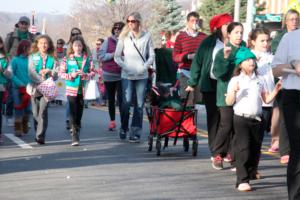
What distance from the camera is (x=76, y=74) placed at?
1345 centimetres

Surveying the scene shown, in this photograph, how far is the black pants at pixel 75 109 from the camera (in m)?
13.4

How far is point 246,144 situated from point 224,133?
110 cm

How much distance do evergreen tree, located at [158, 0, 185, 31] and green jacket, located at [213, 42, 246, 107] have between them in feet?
148

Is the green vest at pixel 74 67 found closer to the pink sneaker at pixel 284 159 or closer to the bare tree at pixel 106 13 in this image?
the pink sneaker at pixel 284 159

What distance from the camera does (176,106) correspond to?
12188 millimetres

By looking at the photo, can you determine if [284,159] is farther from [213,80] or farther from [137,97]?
[137,97]

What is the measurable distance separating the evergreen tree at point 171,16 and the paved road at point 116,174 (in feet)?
138

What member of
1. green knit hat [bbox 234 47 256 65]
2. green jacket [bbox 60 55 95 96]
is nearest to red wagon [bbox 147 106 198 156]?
green jacket [bbox 60 55 95 96]

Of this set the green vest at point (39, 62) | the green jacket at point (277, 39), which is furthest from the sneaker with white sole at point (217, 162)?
the green vest at point (39, 62)

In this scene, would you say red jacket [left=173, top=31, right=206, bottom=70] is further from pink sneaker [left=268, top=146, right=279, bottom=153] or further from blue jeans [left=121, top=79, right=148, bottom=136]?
pink sneaker [left=268, top=146, right=279, bottom=153]

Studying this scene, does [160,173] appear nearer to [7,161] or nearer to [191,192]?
[191,192]

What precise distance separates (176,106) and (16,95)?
3.76 meters

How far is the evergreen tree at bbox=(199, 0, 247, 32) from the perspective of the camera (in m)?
50.6

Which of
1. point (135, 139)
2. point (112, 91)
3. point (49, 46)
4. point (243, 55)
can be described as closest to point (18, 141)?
point (49, 46)
